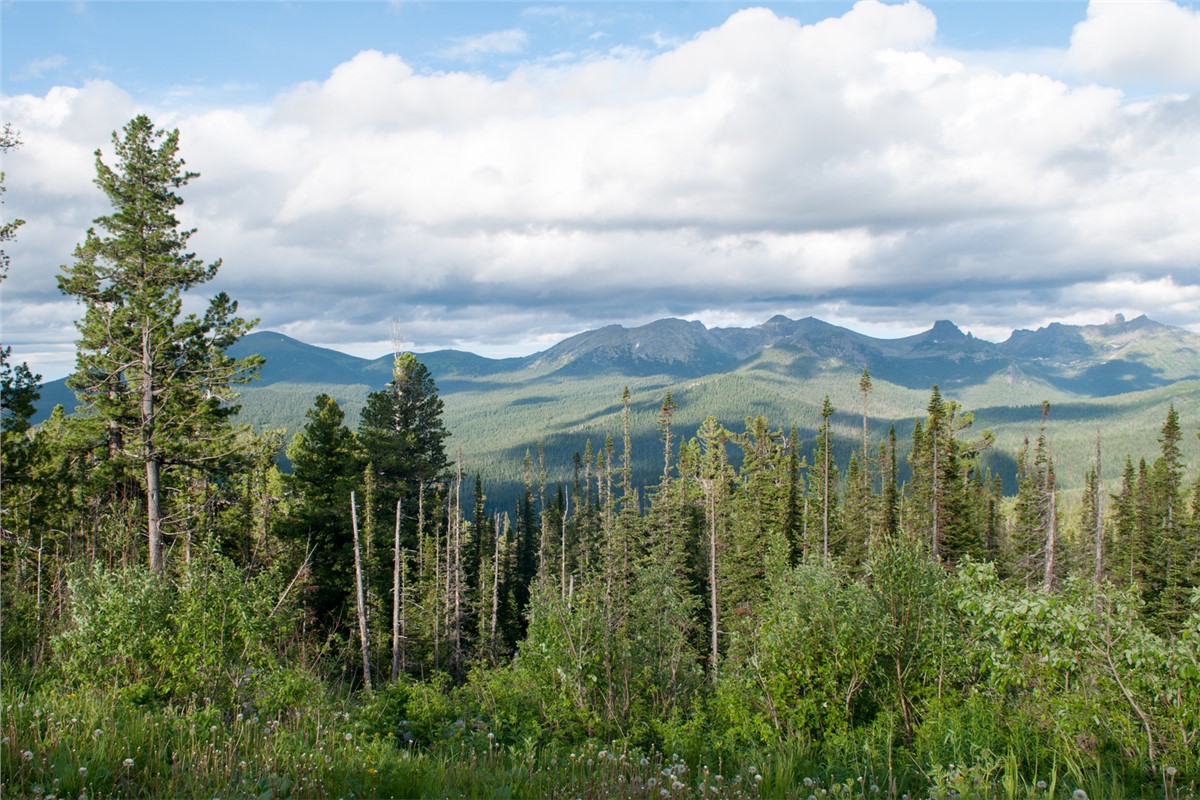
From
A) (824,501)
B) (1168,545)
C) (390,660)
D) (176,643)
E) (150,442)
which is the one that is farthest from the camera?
(824,501)

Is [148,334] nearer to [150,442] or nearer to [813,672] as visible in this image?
[150,442]

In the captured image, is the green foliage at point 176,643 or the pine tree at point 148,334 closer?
the green foliage at point 176,643

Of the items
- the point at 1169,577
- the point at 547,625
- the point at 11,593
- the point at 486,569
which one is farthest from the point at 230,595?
the point at 1169,577

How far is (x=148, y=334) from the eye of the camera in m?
18.9

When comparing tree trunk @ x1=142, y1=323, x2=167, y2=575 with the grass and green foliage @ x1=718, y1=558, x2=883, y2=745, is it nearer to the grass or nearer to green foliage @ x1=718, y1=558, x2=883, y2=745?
the grass

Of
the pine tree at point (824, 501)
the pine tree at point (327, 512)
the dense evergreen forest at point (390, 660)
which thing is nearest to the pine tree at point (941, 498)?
the pine tree at point (824, 501)

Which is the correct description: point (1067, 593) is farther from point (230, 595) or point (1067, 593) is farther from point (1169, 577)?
point (1169, 577)

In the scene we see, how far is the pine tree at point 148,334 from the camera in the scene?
62.5ft

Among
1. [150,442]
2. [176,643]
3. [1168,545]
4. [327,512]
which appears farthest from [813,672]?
[1168,545]

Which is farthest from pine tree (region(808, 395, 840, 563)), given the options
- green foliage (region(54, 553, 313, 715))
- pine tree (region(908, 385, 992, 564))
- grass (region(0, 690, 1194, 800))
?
grass (region(0, 690, 1194, 800))

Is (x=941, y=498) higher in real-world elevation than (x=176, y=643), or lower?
lower

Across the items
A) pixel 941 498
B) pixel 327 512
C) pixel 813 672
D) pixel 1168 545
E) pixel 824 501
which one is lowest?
pixel 1168 545

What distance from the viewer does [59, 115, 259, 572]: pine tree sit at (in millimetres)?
19047

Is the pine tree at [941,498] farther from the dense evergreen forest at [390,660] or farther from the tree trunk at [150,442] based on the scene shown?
the tree trunk at [150,442]
